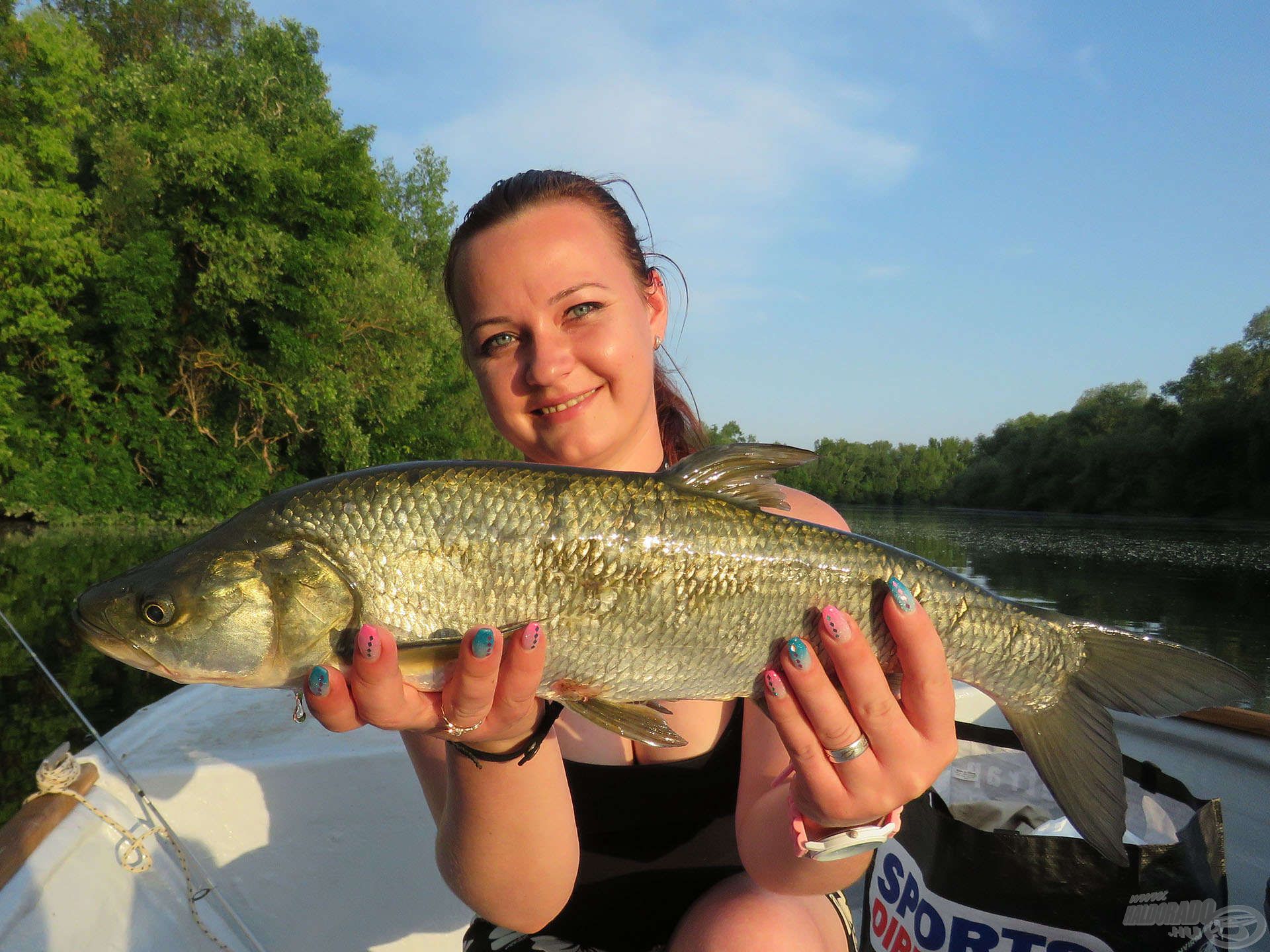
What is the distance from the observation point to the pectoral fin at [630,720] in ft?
6.14

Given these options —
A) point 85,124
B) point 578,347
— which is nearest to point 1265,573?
point 578,347

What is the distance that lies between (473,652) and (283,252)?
22.3m

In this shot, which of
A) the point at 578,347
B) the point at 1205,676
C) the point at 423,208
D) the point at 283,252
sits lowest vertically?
the point at 1205,676

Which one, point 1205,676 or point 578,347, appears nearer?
point 1205,676

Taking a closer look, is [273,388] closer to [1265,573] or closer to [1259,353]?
[1265,573]

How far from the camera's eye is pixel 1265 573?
75.2ft

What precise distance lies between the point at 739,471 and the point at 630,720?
66cm

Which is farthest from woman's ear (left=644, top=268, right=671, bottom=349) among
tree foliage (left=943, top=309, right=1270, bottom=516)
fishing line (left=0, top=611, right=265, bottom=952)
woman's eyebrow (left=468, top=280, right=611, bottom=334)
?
tree foliage (left=943, top=309, right=1270, bottom=516)

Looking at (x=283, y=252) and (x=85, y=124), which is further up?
(x=85, y=124)

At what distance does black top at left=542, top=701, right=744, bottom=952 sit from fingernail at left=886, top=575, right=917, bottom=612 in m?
0.85

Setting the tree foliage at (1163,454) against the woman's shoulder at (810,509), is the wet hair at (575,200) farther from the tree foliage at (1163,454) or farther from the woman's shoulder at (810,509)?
the tree foliage at (1163,454)

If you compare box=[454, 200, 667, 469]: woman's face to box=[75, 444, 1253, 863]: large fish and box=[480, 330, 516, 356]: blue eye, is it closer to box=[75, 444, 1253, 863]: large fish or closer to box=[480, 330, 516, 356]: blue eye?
box=[480, 330, 516, 356]: blue eye

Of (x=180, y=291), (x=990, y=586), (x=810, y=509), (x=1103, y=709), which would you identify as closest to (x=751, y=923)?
(x=1103, y=709)

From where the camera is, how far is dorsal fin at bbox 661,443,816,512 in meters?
2.01
